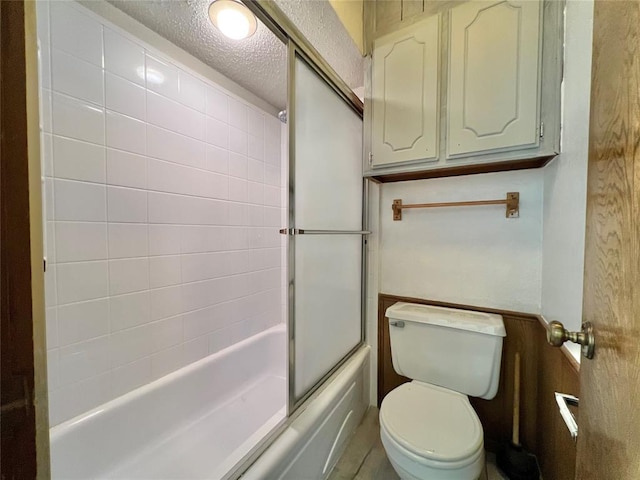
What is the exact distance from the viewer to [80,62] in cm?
113

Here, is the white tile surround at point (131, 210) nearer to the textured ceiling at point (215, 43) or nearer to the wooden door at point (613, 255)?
the textured ceiling at point (215, 43)

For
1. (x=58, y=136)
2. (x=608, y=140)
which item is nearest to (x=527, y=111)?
(x=608, y=140)

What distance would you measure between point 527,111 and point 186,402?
2286mm

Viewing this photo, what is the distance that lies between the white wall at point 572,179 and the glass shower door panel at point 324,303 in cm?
99

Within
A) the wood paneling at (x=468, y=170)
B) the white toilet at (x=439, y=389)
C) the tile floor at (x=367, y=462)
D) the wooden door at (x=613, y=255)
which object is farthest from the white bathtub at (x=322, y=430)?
the wood paneling at (x=468, y=170)

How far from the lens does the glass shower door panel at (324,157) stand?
119 cm

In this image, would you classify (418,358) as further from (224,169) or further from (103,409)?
(224,169)

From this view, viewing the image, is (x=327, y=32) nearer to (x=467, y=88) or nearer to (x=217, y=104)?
(x=467, y=88)

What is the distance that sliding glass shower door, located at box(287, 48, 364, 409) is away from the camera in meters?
1.18

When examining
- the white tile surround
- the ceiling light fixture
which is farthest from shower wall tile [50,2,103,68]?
the ceiling light fixture

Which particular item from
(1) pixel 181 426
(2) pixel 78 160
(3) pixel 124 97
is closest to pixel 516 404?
(1) pixel 181 426

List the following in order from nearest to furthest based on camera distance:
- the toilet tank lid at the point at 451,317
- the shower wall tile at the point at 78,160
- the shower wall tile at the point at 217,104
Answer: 1. the shower wall tile at the point at 78,160
2. the toilet tank lid at the point at 451,317
3. the shower wall tile at the point at 217,104

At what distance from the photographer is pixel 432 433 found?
3.56 feet

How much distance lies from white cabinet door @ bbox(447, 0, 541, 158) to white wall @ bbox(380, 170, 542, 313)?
345 mm
